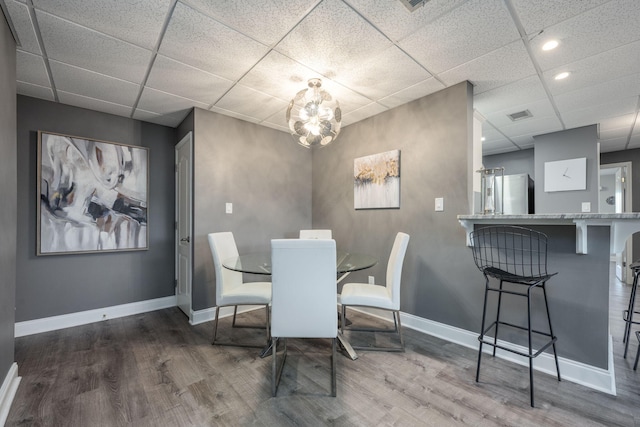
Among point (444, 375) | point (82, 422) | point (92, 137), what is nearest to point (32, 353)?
point (82, 422)

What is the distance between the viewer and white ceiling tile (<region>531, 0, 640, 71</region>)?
158 cm

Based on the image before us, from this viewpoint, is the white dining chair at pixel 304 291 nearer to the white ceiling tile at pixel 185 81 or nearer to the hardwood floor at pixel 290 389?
the hardwood floor at pixel 290 389

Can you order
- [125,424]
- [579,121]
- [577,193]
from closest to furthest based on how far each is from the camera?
[125,424] < [579,121] < [577,193]

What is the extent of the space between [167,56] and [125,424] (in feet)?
8.05

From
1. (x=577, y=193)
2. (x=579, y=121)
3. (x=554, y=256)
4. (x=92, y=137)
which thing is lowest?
(x=554, y=256)

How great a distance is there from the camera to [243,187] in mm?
3414

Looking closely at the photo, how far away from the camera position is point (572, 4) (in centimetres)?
154

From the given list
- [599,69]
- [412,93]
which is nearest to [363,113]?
[412,93]

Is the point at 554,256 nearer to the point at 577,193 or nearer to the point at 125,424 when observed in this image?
→ the point at 577,193

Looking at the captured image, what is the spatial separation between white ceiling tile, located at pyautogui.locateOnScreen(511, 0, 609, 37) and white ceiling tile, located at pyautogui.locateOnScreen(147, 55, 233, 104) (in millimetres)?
2206

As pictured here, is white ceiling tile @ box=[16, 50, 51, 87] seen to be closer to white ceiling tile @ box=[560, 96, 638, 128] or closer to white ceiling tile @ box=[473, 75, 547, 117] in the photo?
white ceiling tile @ box=[473, 75, 547, 117]

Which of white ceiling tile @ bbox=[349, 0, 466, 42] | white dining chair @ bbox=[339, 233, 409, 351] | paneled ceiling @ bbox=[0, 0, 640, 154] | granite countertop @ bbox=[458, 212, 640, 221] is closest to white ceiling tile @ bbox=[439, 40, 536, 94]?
paneled ceiling @ bbox=[0, 0, 640, 154]

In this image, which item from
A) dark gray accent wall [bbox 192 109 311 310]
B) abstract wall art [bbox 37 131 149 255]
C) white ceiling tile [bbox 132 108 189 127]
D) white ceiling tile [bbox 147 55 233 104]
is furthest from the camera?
white ceiling tile [bbox 132 108 189 127]

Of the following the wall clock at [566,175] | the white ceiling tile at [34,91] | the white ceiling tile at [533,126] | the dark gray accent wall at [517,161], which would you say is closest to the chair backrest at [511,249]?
the white ceiling tile at [533,126]
